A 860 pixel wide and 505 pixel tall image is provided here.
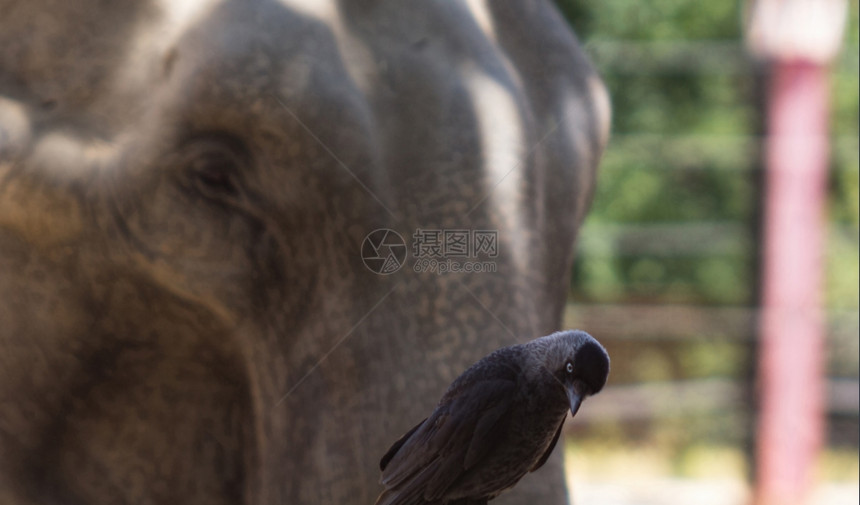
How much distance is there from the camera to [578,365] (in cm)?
28

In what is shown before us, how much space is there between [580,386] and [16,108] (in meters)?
0.37

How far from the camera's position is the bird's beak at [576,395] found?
0.28m

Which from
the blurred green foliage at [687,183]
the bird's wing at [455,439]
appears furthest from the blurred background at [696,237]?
the bird's wing at [455,439]

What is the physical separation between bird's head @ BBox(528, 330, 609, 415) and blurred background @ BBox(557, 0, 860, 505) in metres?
1.63

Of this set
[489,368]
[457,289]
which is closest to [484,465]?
[489,368]

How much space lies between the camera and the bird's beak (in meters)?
0.28

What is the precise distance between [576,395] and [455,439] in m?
0.05

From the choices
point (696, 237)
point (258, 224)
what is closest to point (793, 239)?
point (696, 237)

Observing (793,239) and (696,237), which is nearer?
(793,239)

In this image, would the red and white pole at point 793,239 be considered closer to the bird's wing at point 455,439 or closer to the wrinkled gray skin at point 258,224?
the wrinkled gray skin at point 258,224

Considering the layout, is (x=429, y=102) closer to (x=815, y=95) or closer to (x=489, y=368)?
(x=489, y=368)

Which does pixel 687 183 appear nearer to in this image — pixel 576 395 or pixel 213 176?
pixel 213 176

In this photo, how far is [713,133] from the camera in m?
2.16

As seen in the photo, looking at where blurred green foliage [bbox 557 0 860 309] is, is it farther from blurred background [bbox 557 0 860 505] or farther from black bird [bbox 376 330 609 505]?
black bird [bbox 376 330 609 505]
